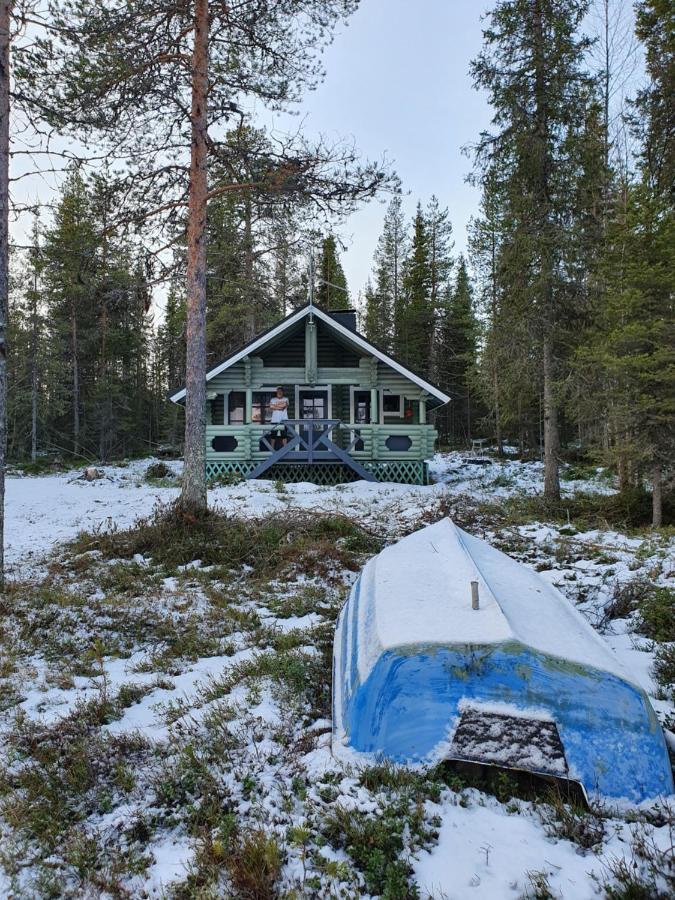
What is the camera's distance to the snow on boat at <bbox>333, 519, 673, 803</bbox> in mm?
2250

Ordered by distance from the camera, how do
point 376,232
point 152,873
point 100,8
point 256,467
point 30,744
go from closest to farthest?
point 152,873 → point 30,744 → point 100,8 → point 256,467 → point 376,232

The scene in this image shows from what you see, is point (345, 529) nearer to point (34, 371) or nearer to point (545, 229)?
point (545, 229)

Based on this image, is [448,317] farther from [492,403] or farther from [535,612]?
[535,612]

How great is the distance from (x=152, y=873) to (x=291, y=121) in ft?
33.3

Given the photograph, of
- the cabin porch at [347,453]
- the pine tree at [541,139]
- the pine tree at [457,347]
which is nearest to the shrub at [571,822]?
the pine tree at [541,139]

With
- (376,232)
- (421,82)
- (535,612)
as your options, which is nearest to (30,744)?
(535,612)

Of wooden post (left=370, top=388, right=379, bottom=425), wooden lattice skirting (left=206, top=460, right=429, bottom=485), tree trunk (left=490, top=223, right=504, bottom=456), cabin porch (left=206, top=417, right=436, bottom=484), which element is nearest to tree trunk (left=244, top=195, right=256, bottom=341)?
cabin porch (left=206, top=417, right=436, bottom=484)

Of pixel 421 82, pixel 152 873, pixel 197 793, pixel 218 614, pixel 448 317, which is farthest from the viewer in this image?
pixel 448 317

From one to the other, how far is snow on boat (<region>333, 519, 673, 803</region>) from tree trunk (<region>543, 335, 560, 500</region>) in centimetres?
979

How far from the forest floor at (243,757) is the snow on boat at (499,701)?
14 cm

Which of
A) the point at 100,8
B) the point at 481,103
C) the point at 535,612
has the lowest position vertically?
the point at 535,612

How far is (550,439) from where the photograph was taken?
12219mm

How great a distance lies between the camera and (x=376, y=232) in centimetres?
4003

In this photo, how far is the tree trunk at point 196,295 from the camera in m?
8.16
